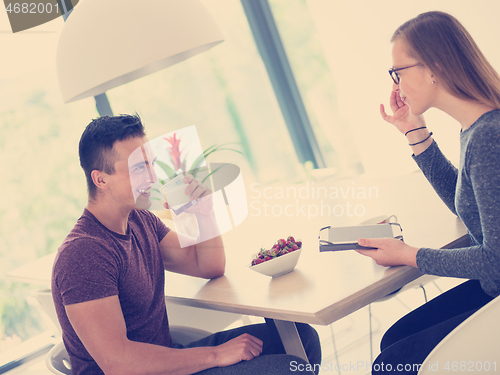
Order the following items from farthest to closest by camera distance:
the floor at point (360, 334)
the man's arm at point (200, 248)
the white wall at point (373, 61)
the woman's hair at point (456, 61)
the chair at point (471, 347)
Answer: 1. the white wall at point (373, 61)
2. the floor at point (360, 334)
3. the man's arm at point (200, 248)
4. the woman's hair at point (456, 61)
5. the chair at point (471, 347)

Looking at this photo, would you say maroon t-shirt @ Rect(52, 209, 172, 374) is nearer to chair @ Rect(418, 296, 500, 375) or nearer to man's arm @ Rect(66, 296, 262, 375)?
man's arm @ Rect(66, 296, 262, 375)

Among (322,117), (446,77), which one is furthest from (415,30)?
(322,117)

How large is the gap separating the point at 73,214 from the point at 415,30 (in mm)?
2683

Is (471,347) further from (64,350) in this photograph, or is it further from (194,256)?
(64,350)

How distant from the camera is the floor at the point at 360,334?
189 centimetres

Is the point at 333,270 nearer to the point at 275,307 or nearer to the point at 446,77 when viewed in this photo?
the point at 275,307

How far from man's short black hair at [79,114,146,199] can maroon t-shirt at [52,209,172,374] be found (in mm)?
121

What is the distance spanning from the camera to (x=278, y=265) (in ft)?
3.71

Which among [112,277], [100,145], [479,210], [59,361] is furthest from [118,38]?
[59,361]

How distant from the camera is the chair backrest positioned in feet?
3.84

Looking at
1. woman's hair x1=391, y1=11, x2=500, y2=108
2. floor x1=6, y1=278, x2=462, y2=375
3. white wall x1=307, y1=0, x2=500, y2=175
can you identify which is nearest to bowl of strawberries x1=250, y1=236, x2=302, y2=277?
woman's hair x1=391, y1=11, x2=500, y2=108

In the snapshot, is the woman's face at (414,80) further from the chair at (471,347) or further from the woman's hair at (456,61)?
the chair at (471,347)

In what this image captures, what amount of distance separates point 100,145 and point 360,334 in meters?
1.55

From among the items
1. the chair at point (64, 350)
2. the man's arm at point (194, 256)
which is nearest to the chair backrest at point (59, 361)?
the chair at point (64, 350)
